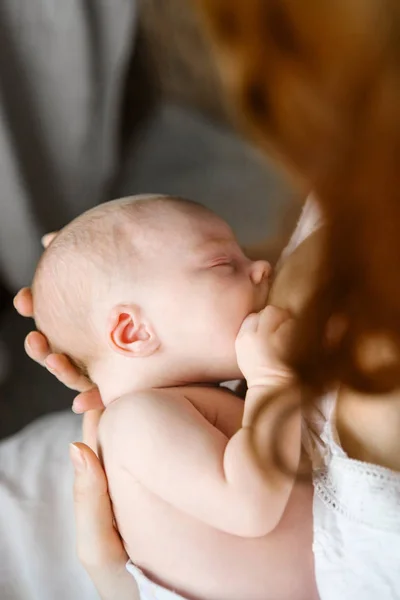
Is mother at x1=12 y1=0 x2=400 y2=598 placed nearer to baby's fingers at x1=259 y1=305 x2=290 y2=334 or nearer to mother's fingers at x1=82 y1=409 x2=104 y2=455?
baby's fingers at x1=259 y1=305 x2=290 y2=334

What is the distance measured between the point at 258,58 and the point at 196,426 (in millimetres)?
306

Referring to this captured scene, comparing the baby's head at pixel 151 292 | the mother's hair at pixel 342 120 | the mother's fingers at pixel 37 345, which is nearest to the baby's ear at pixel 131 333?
the baby's head at pixel 151 292

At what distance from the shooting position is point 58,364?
73 centimetres

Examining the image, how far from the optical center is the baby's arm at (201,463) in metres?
0.57

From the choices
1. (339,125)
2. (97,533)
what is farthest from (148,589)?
(339,125)

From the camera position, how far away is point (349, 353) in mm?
503

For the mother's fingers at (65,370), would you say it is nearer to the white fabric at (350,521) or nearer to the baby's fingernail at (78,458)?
the baby's fingernail at (78,458)

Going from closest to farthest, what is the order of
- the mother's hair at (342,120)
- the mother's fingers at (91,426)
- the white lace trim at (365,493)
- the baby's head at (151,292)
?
the mother's hair at (342,120) → the white lace trim at (365,493) → the baby's head at (151,292) → the mother's fingers at (91,426)

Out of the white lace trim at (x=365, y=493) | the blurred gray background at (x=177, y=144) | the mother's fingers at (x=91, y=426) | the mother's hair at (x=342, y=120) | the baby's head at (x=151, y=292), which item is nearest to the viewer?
the mother's hair at (x=342, y=120)

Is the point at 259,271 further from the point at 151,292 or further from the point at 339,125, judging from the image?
the point at 339,125

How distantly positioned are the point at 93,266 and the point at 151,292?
60 mm

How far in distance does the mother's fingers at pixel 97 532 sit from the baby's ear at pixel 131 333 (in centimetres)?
10

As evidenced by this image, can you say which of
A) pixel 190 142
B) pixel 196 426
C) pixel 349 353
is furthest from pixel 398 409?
pixel 190 142

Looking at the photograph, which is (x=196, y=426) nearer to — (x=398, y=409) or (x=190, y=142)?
(x=398, y=409)
